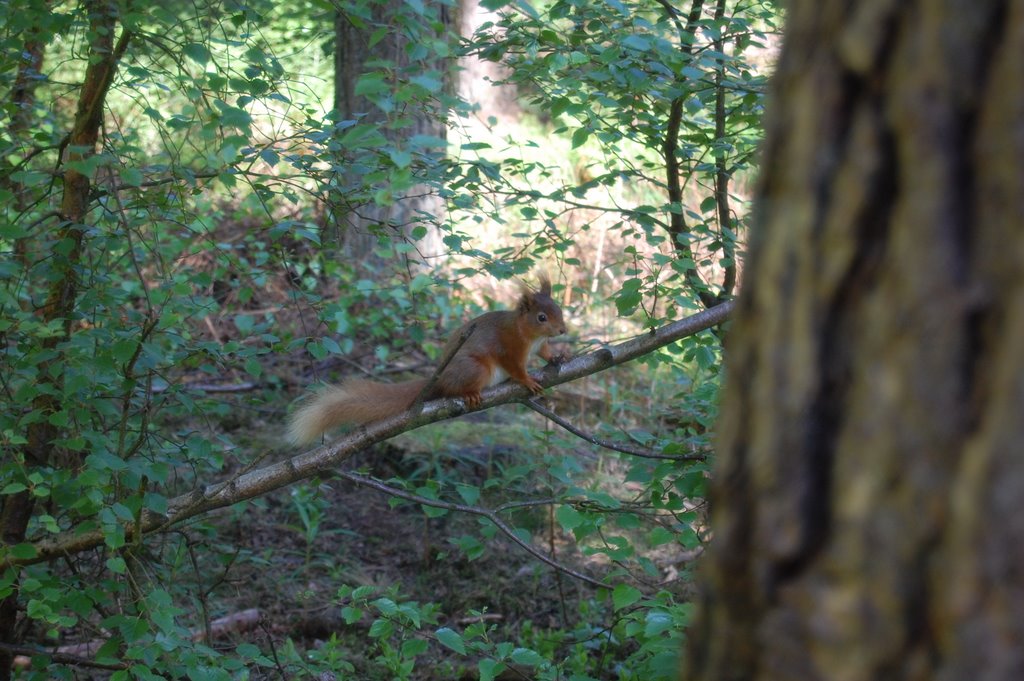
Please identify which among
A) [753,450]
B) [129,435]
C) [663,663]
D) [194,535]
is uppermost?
[753,450]

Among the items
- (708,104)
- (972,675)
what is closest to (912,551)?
(972,675)

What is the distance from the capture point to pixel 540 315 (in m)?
3.80

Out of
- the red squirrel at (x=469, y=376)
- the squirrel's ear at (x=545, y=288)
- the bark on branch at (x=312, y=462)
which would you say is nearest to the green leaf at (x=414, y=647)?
the bark on branch at (x=312, y=462)

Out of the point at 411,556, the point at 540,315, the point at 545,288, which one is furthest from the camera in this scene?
the point at 411,556

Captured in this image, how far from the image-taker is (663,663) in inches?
70.2

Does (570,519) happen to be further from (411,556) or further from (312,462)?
(411,556)

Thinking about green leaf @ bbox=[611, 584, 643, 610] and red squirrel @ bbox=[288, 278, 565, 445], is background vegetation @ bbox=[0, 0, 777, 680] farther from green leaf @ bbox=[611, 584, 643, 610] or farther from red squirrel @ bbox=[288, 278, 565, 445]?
red squirrel @ bbox=[288, 278, 565, 445]

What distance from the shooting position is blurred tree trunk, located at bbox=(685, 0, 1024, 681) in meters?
0.62

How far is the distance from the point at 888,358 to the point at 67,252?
2.42 metres

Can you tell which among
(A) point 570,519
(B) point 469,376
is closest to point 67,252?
(B) point 469,376

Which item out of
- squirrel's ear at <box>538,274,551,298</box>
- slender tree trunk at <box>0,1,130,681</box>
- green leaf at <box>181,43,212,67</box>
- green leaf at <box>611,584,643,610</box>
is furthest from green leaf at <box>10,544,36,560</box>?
Answer: squirrel's ear at <box>538,274,551,298</box>

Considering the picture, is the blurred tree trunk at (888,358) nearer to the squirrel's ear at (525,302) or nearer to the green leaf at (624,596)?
the green leaf at (624,596)

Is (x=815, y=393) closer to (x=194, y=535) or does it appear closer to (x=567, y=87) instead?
(x=567, y=87)

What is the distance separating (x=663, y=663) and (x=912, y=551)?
122cm
